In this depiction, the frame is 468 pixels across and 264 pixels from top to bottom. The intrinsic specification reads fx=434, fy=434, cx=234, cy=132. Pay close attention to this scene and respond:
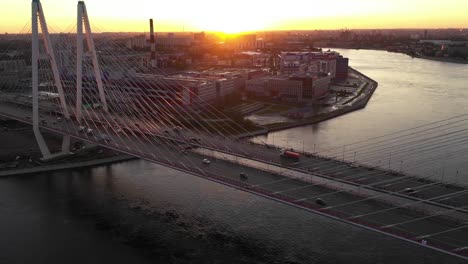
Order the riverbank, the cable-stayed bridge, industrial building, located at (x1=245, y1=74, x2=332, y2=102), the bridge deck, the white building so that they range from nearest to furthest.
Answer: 1. the bridge deck
2. the cable-stayed bridge
3. the riverbank
4. industrial building, located at (x1=245, y1=74, x2=332, y2=102)
5. the white building

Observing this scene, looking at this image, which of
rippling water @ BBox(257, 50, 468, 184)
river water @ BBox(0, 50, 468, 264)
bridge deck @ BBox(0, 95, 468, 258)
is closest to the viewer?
bridge deck @ BBox(0, 95, 468, 258)

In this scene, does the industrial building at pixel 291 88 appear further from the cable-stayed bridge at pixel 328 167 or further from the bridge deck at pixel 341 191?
the bridge deck at pixel 341 191

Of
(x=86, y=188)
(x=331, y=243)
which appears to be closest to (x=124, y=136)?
(x=86, y=188)

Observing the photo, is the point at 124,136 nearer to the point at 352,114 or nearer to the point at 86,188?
the point at 86,188

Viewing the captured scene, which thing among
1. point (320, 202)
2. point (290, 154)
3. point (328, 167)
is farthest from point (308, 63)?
point (320, 202)

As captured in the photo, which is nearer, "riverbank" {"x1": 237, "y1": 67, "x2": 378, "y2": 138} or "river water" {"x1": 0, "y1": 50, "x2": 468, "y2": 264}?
"river water" {"x1": 0, "y1": 50, "x2": 468, "y2": 264}

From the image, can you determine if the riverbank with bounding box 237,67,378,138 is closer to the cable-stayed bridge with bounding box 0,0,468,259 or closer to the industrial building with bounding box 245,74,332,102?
the cable-stayed bridge with bounding box 0,0,468,259

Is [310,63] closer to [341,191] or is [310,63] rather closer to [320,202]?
[341,191]

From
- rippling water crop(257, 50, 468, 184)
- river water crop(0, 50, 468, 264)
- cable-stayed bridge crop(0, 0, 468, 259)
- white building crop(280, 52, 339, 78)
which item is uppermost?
white building crop(280, 52, 339, 78)

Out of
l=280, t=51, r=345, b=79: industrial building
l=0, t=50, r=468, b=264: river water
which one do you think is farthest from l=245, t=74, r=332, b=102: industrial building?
l=0, t=50, r=468, b=264: river water
